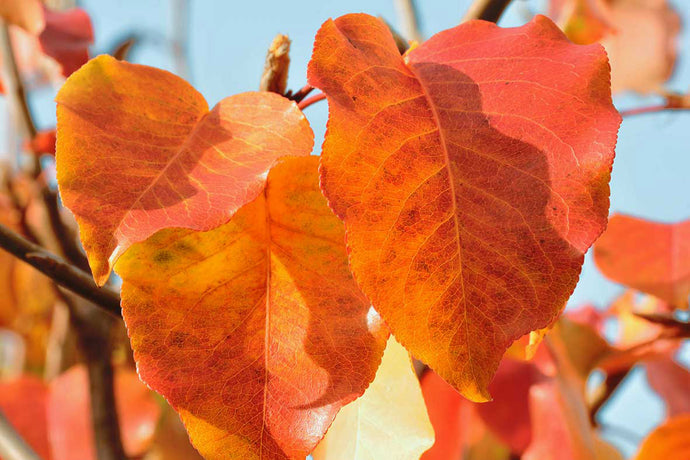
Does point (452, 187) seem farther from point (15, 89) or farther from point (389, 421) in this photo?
point (15, 89)

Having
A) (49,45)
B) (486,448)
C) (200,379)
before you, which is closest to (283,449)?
(200,379)

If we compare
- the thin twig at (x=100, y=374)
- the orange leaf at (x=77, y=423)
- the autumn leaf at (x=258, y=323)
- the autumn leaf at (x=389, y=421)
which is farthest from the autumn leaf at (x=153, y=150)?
the orange leaf at (x=77, y=423)

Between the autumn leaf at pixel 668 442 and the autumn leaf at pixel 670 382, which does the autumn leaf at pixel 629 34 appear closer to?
the autumn leaf at pixel 670 382

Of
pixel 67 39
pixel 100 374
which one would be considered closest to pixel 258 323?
pixel 67 39

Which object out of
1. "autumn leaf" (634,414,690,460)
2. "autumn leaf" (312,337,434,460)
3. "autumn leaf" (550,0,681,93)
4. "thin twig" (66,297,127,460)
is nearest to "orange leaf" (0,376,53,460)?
"thin twig" (66,297,127,460)

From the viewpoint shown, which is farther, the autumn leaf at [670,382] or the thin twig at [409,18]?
the thin twig at [409,18]

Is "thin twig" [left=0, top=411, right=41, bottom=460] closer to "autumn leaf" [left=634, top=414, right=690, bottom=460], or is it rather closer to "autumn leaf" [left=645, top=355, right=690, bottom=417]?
"autumn leaf" [left=634, top=414, right=690, bottom=460]
